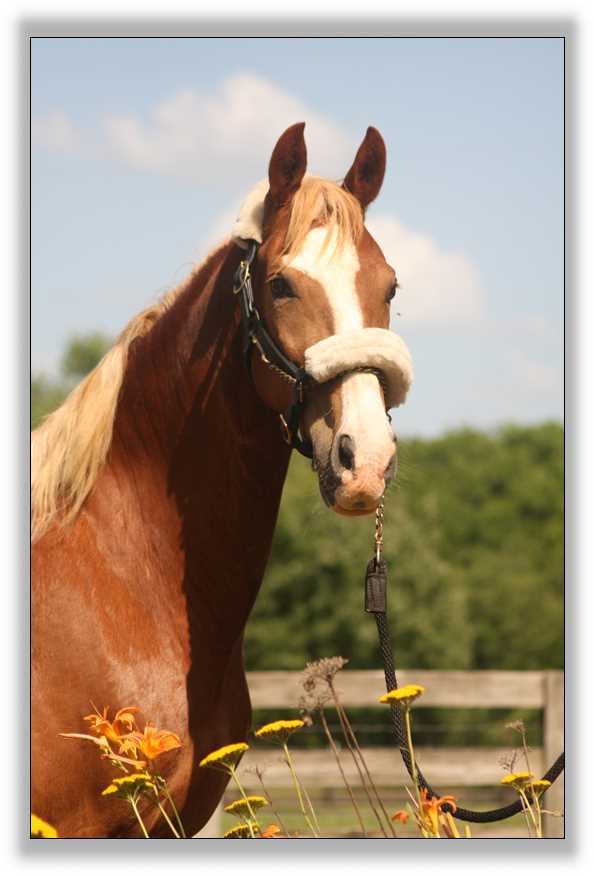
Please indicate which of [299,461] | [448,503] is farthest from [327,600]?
[448,503]

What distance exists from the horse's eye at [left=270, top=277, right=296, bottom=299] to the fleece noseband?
112 mm

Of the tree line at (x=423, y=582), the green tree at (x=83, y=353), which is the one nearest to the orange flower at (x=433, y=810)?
the tree line at (x=423, y=582)

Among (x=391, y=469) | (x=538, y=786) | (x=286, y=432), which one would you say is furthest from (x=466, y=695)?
(x=391, y=469)

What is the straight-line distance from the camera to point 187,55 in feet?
11.7

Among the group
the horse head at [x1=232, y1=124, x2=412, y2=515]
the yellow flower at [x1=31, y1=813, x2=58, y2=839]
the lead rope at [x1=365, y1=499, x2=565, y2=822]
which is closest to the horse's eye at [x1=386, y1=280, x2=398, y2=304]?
Answer: the horse head at [x1=232, y1=124, x2=412, y2=515]

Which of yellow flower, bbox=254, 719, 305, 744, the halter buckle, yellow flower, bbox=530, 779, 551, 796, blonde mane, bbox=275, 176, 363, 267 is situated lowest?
yellow flower, bbox=530, 779, 551, 796

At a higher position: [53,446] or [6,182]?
[6,182]

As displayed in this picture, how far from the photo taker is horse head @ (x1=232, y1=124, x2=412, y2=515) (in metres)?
2.92

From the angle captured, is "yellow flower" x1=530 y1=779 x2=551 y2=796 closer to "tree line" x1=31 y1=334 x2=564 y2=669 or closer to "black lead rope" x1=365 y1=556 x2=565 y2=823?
"black lead rope" x1=365 y1=556 x2=565 y2=823

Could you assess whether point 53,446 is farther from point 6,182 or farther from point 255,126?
point 255,126

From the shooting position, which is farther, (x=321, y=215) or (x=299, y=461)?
(x=299, y=461)

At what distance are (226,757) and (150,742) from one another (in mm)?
330

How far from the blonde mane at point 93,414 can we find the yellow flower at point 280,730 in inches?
36.7

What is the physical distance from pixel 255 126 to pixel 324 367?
1.24 metres
